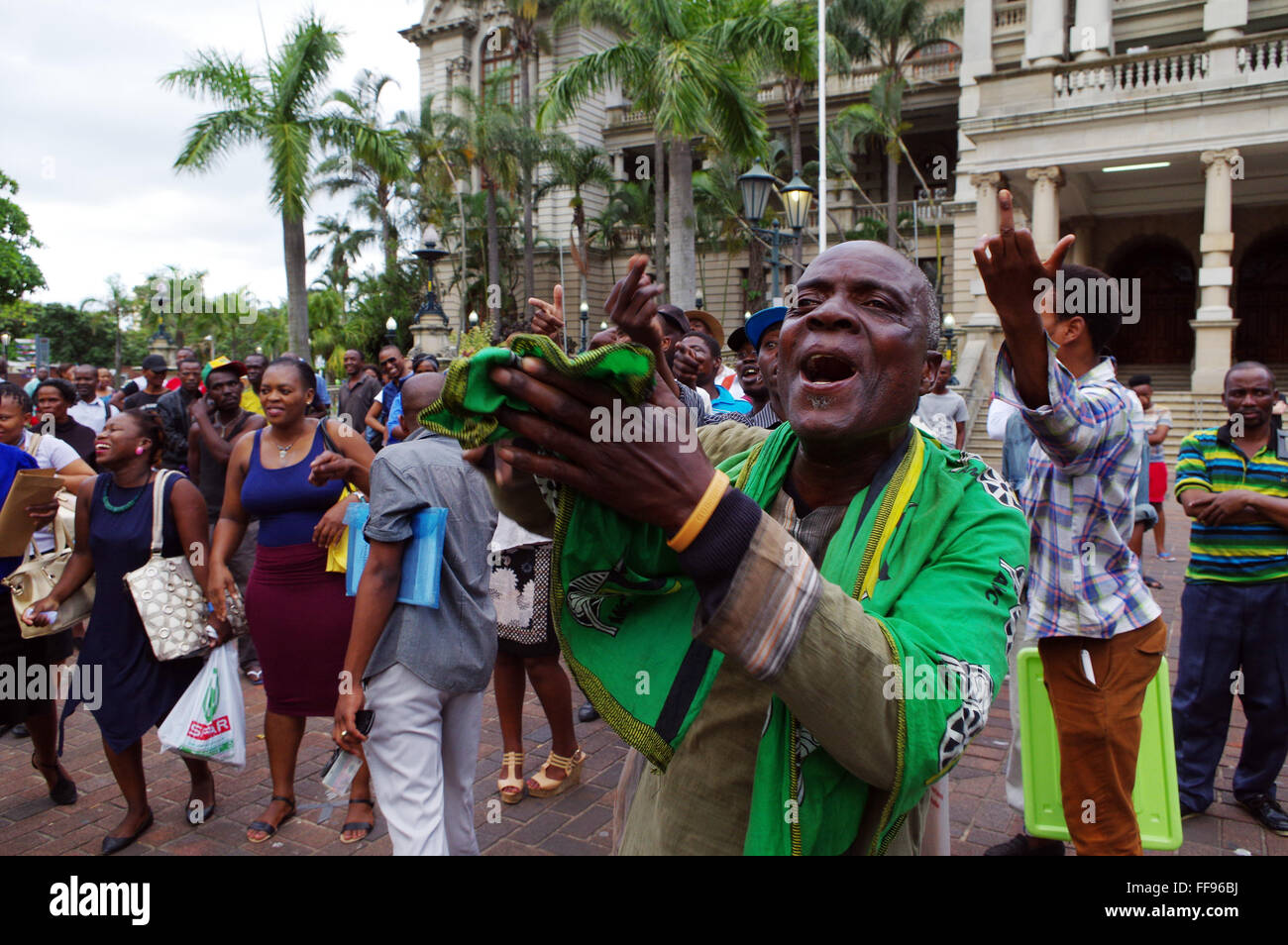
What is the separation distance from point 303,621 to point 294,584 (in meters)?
0.18

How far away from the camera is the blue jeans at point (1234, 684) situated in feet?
14.4

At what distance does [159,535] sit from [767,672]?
14.0 feet

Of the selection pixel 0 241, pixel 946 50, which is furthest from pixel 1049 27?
pixel 0 241

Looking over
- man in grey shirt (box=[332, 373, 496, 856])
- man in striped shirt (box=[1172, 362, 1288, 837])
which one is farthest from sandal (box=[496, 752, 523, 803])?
man in striped shirt (box=[1172, 362, 1288, 837])

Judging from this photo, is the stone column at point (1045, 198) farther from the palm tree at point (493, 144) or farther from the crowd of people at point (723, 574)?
the palm tree at point (493, 144)

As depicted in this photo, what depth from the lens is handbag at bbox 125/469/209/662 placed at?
4.31 meters

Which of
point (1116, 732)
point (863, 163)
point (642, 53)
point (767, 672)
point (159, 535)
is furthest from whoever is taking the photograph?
point (863, 163)

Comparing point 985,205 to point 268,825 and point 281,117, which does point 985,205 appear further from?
point 268,825

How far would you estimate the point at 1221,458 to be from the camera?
4469 mm

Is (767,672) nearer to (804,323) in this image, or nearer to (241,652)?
(804,323)

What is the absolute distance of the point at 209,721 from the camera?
4.23m

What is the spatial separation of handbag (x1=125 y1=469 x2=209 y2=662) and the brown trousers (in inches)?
156

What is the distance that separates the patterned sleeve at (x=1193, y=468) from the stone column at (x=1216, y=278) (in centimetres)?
1692
